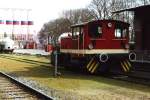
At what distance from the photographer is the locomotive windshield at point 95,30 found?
20.8 metres

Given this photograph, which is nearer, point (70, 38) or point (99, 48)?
point (99, 48)

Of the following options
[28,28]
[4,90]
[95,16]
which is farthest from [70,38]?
[28,28]

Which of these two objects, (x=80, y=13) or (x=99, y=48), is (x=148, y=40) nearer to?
(x=99, y=48)

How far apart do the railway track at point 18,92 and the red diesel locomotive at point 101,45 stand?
4.55 meters

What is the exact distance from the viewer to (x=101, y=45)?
824 inches

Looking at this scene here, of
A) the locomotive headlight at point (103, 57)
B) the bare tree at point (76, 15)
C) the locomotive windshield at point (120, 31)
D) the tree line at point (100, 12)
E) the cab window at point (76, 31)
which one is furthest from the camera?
the bare tree at point (76, 15)

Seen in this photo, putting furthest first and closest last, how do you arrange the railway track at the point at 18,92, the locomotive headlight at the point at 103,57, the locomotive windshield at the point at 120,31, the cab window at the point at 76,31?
1. the locomotive windshield at the point at 120,31
2. the cab window at the point at 76,31
3. the locomotive headlight at the point at 103,57
4. the railway track at the point at 18,92

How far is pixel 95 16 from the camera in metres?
70.4

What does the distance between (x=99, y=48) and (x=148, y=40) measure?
10589 mm

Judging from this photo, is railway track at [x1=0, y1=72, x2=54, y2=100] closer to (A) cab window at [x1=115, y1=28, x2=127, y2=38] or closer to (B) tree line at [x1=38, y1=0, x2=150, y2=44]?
(A) cab window at [x1=115, y1=28, x2=127, y2=38]

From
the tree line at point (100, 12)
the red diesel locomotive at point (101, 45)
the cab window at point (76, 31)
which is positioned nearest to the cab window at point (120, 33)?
the red diesel locomotive at point (101, 45)

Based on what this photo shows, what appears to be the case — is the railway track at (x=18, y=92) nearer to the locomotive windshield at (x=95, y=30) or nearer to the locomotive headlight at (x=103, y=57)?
the locomotive headlight at (x=103, y=57)

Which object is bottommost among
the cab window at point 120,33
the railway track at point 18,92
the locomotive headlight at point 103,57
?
the railway track at point 18,92

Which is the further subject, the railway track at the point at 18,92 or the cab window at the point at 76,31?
the cab window at the point at 76,31
